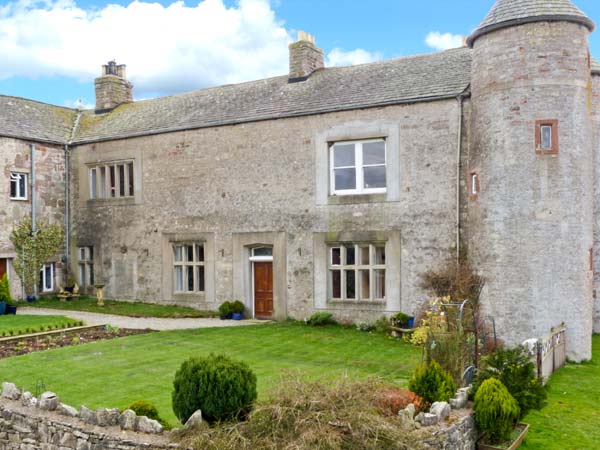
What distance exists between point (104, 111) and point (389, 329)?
16.6 m

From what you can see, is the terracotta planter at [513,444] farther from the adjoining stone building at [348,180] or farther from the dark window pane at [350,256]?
the dark window pane at [350,256]

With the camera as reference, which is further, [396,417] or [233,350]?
[233,350]

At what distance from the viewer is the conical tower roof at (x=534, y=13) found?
15.5m

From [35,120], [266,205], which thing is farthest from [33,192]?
[266,205]

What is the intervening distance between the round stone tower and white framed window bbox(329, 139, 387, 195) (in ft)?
12.5

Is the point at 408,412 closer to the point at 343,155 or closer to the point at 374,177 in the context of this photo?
the point at 374,177

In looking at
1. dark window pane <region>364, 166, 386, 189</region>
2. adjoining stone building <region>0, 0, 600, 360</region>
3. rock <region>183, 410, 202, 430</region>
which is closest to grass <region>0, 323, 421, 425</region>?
rock <region>183, 410, 202, 430</region>

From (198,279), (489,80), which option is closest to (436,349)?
(489,80)

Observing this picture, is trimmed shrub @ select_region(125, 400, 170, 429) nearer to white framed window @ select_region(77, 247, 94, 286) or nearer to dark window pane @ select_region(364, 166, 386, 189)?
dark window pane @ select_region(364, 166, 386, 189)

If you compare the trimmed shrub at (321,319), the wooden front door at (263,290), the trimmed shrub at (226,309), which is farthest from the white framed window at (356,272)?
the trimmed shrub at (226,309)

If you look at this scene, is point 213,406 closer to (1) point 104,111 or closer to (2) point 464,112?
(2) point 464,112

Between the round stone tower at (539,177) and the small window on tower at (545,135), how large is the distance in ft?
0.08

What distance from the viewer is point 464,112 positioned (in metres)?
17.4

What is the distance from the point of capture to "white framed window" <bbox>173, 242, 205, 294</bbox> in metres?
22.2
